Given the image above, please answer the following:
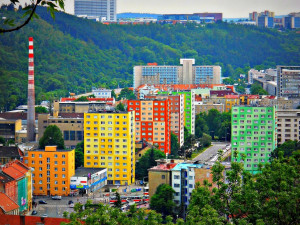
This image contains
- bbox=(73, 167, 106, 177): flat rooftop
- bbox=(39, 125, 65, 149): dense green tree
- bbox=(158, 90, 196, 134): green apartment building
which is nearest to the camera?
bbox=(73, 167, 106, 177): flat rooftop

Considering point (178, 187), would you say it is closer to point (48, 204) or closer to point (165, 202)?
point (165, 202)

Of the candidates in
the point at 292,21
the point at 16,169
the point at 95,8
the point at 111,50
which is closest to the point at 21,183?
the point at 16,169

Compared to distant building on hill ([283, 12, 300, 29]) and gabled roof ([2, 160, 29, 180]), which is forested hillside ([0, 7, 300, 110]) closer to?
distant building on hill ([283, 12, 300, 29])

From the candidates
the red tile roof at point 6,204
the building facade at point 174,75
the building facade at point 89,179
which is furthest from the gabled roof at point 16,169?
the building facade at point 174,75

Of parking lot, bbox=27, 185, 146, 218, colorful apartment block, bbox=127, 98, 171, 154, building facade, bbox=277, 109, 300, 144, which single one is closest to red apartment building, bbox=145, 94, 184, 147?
colorful apartment block, bbox=127, 98, 171, 154

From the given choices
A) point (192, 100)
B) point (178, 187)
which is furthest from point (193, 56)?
point (178, 187)

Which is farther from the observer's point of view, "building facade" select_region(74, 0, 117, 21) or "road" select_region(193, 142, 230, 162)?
"building facade" select_region(74, 0, 117, 21)
